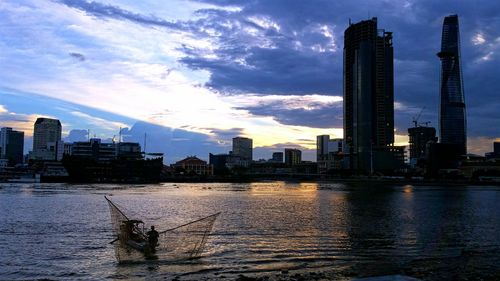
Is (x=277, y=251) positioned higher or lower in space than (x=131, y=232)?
lower

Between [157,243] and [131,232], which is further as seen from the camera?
[157,243]

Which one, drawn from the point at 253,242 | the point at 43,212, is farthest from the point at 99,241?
the point at 43,212

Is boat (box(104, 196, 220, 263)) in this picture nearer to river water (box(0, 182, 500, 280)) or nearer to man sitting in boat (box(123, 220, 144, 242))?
man sitting in boat (box(123, 220, 144, 242))

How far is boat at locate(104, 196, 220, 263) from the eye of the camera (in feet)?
107

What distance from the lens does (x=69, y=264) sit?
3042 centimetres

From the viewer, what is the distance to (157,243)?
35.3 m

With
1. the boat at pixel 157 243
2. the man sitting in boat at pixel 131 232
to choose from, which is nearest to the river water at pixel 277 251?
the boat at pixel 157 243

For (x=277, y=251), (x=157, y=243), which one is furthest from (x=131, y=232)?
(x=277, y=251)

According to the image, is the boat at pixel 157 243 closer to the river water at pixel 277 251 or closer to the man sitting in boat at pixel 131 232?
the man sitting in boat at pixel 131 232

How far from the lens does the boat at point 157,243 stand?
32.5 meters

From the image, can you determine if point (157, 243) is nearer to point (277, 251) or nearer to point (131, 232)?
point (131, 232)

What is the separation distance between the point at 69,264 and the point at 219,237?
1540 cm

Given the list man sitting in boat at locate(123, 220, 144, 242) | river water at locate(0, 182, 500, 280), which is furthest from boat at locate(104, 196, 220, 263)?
river water at locate(0, 182, 500, 280)

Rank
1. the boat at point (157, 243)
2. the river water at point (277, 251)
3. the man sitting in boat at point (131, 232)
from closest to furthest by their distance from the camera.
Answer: the river water at point (277, 251) → the boat at point (157, 243) → the man sitting in boat at point (131, 232)
